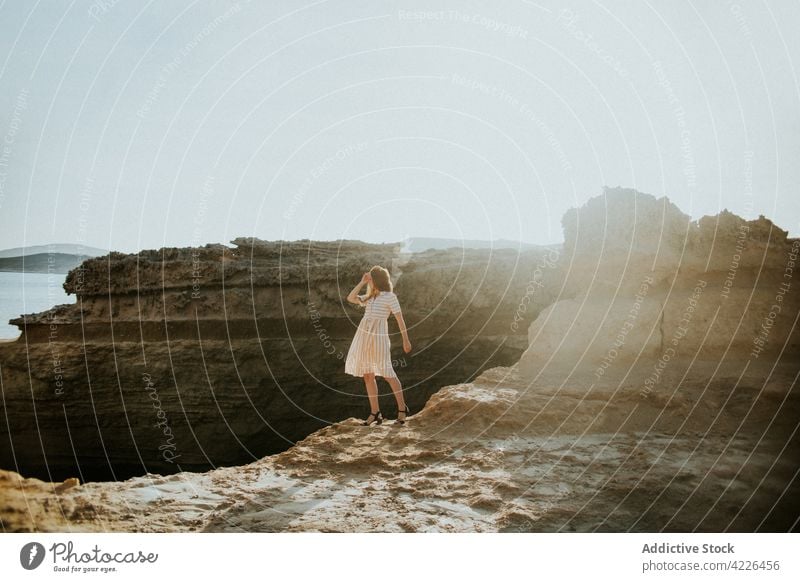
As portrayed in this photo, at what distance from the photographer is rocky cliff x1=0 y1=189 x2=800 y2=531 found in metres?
4.46

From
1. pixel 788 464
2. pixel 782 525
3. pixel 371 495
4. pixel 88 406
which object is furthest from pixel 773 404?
pixel 88 406

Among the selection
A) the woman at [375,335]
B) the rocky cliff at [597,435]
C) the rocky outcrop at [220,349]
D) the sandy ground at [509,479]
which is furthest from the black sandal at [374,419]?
the rocky outcrop at [220,349]

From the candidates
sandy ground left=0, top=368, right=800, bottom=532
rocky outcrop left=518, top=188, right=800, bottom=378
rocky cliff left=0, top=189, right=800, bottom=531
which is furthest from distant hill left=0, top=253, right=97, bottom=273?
rocky outcrop left=518, top=188, right=800, bottom=378

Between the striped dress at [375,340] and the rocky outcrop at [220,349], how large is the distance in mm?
6199

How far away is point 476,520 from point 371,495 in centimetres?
92

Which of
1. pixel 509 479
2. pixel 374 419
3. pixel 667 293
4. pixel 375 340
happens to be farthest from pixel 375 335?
pixel 667 293

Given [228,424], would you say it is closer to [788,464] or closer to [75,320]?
[75,320]

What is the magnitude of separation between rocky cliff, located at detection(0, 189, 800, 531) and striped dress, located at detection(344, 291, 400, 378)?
71 centimetres

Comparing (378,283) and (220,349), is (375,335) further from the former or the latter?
(220,349)

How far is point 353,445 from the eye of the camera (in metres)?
6.08

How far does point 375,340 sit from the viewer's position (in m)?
7.07

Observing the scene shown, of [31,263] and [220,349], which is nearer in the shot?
[31,263]

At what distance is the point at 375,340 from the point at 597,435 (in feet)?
9.05

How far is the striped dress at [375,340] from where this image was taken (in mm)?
7066
